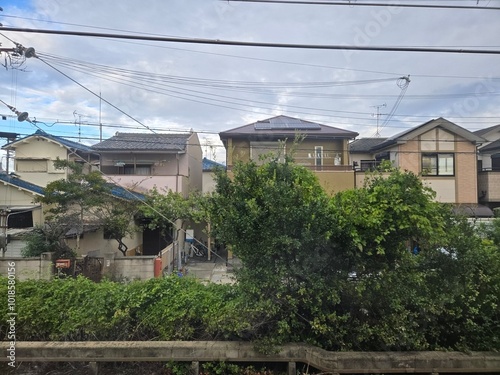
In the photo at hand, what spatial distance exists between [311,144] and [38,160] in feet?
49.6

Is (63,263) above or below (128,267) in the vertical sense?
above

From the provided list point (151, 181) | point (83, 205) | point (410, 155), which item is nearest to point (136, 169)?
point (151, 181)

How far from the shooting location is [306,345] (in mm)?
3520

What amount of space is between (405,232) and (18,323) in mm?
5001

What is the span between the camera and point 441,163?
15586 millimetres

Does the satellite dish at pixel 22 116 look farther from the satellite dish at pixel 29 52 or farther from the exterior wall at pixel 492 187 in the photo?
the exterior wall at pixel 492 187

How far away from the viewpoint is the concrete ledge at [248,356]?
3.40 meters

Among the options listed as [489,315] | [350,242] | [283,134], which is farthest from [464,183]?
[350,242]

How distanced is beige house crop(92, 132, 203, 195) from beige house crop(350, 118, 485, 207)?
1001cm

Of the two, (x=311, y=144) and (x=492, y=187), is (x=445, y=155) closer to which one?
(x=492, y=187)

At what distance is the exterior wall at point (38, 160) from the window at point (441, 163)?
19580 millimetres

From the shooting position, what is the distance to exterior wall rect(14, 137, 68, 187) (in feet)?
52.3

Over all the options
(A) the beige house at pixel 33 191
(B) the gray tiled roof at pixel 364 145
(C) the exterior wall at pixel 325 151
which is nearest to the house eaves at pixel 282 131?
(C) the exterior wall at pixel 325 151

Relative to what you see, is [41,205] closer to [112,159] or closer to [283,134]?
[112,159]
